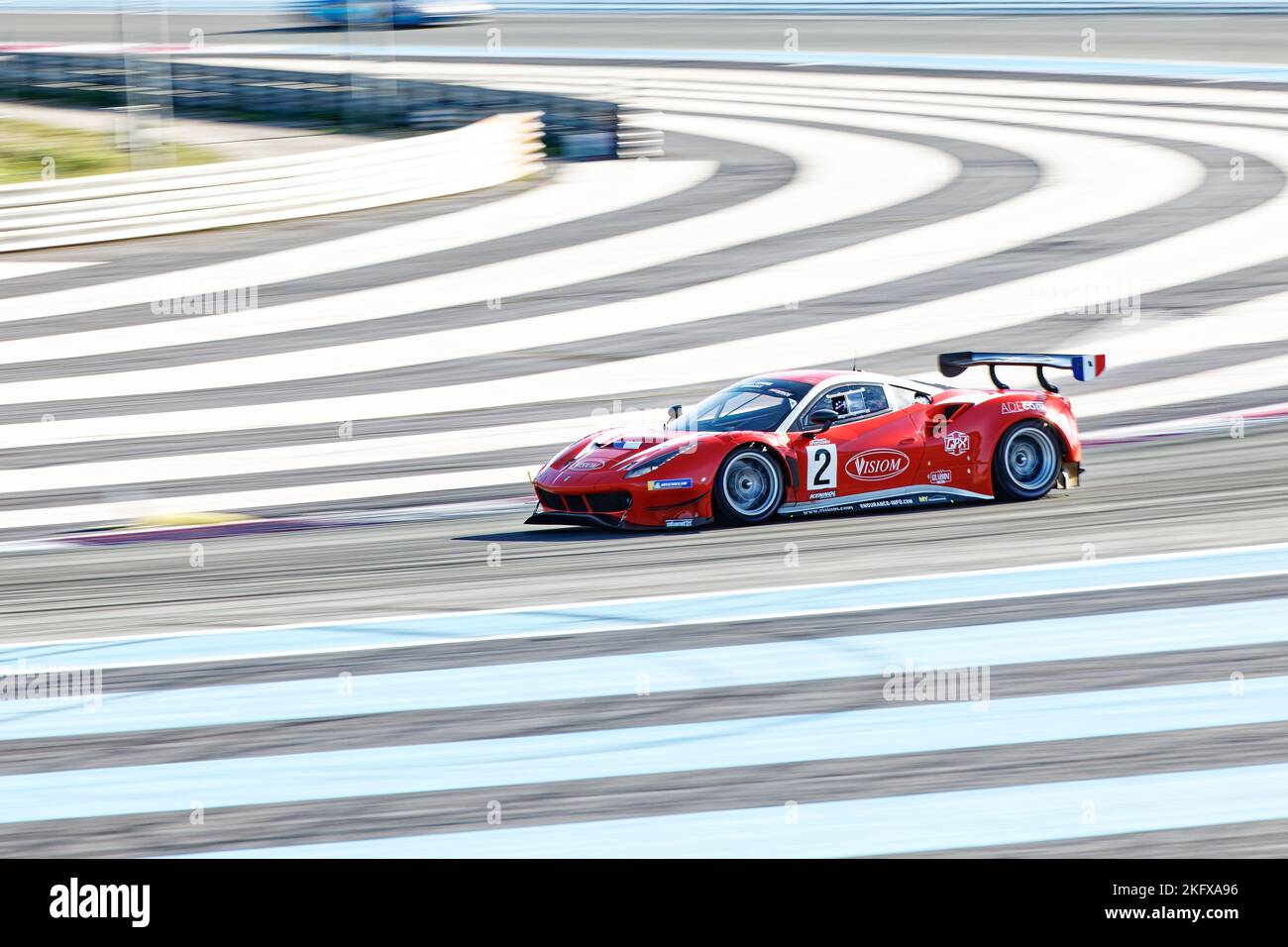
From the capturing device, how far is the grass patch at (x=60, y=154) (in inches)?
928

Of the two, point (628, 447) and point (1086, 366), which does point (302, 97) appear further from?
point (1086, 366)

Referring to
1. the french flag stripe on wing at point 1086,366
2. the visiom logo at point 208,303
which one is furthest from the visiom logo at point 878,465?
the visiom logo at point 208,303

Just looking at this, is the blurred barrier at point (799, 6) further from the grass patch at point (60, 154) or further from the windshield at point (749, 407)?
the windshield at point (749, 407)

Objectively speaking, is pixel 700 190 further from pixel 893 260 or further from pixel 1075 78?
pixel 1075 78

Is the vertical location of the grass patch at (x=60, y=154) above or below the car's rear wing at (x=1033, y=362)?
above

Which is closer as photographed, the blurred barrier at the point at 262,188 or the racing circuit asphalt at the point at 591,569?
the racing circuit asphalt at the point at 591,569

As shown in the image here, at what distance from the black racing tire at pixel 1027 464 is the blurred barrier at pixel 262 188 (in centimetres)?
1335

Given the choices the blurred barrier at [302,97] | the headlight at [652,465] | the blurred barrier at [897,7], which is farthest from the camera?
the blurred barrier at [897,7]

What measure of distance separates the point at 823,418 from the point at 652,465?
1.17 meters

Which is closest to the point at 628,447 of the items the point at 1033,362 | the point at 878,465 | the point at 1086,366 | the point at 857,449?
the point at 857,449

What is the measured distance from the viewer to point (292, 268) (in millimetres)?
20391

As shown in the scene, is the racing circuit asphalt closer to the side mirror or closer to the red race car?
the red race car

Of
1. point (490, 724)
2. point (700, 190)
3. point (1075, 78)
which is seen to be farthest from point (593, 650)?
point (1075, 78)

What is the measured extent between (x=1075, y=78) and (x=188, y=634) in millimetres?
28051
